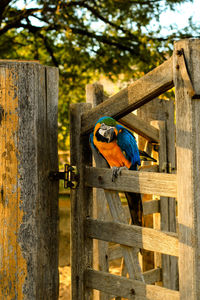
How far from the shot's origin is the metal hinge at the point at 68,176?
7.61ft

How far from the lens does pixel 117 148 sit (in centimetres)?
275

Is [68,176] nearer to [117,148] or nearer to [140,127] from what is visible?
[117,148]

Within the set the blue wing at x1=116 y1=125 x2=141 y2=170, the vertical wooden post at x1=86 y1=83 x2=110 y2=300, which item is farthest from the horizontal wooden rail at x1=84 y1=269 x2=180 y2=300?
the blue wing at x1=116 y1=125 x2=141 y2=170

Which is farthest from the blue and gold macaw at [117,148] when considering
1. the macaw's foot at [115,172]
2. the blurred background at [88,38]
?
the blurred background at [88,38]

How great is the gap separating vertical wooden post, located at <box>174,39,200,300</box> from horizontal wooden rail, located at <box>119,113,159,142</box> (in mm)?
1052

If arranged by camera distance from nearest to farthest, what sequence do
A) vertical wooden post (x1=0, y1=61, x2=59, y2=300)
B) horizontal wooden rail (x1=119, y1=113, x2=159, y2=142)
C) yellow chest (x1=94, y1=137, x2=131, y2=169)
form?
vertical wooden post (x1=0, y1=61, x2=59, y2=300), yellow chest (x1=94, y1=137, x2=131, y2=169), horizontal wooden rail (x1=119, y1=113, x2=159, y2=142)

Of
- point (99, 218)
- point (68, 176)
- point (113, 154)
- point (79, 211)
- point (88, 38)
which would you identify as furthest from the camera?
point (88, 38)

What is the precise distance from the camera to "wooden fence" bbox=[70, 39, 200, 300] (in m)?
1.87

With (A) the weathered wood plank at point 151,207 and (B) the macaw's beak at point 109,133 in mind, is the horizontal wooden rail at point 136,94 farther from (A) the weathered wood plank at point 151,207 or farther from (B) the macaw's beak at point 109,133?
(A) the weathered wood plank at point 151,207

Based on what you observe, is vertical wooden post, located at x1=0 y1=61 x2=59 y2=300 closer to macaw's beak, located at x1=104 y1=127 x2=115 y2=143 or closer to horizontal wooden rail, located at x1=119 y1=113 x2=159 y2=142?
macaw's beak, located at x1=104 y1=127 x2=115 y2=143

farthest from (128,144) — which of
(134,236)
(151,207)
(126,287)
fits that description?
(151,207)

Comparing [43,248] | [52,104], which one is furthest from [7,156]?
[43,248]

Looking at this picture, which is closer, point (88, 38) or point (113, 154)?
point (113, 154)

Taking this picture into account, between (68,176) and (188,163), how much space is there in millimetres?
847
